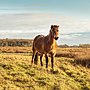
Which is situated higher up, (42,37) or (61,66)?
(42,37)

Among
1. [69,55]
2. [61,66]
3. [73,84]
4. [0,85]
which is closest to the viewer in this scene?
[0,85]

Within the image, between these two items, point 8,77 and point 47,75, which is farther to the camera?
point 47,75

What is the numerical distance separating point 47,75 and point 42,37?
137 inches

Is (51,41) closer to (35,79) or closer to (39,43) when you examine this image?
(39,43)

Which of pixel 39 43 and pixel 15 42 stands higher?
pixel 39 43

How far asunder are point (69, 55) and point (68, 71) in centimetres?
1455

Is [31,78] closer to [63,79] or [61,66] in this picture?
[63,79]

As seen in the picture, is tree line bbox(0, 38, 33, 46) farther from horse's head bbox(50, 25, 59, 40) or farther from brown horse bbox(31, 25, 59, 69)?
horse's head bbox(50, 25, 59, 40)

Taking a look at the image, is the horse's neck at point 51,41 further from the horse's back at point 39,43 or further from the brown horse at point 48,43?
the horse's back at point 39,43

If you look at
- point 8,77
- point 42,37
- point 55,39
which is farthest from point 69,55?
point 8,77

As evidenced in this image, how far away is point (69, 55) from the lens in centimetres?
3553

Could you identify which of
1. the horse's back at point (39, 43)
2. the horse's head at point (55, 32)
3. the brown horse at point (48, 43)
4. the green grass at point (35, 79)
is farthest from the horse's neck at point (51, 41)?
the green grass at point (35, 79)

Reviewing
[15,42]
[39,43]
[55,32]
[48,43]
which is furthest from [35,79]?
[15,42]

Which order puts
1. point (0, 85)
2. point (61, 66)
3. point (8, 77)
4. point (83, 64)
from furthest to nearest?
point (83, 64) → point (61, 66) → point (8, 77) → point (0, 85)
